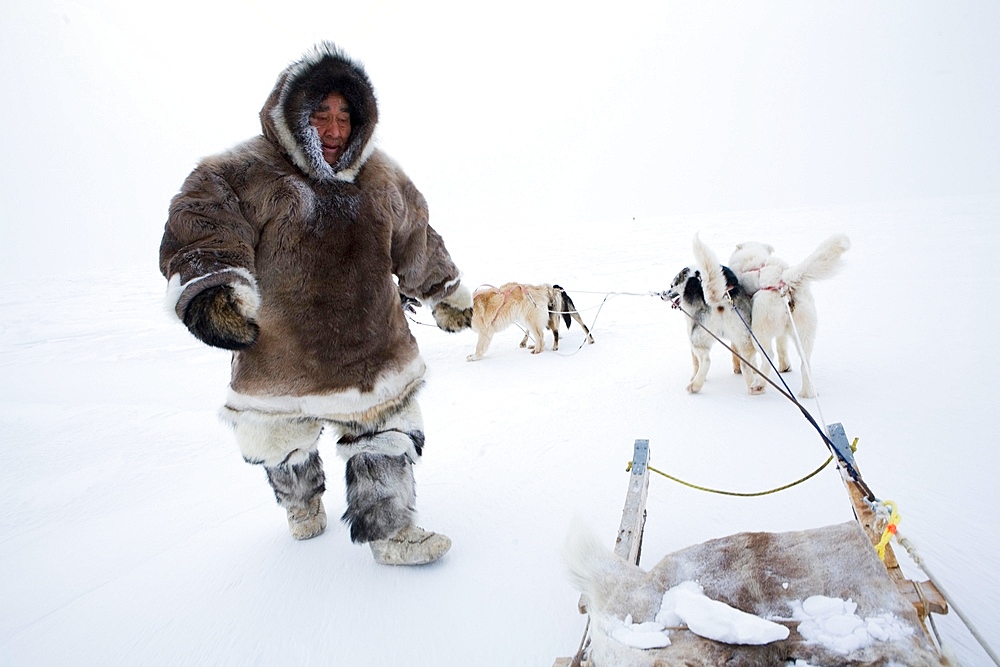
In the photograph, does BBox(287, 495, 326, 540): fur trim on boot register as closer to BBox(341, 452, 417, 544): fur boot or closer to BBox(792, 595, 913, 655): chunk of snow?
BBox(341, 452, 417, 544): fur boot

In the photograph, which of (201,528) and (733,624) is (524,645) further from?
(201,528)

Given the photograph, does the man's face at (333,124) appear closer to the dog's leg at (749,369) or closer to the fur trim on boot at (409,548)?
the fur trim on boot at (409,548)

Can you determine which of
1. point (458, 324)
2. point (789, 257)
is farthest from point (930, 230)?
point (458, 324)

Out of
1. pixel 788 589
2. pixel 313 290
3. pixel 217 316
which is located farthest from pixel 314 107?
pixel 788 589

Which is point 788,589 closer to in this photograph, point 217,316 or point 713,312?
point 217,316

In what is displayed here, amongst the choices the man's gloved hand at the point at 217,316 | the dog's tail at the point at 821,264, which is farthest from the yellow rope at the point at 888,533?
the dog's tail at the point at 821,264

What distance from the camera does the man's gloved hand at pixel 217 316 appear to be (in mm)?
1502

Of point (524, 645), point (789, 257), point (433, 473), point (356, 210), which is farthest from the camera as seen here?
point (789, 257)

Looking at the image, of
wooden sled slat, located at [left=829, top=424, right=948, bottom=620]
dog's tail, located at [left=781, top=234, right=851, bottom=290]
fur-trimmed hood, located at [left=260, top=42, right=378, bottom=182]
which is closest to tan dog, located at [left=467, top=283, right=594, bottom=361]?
dog's tail, located at [left=781, top=234, right=851, bottom=290]

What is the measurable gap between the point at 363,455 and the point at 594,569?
39.8 inches

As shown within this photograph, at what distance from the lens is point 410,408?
2.00m

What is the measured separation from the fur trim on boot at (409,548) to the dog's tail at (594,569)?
0.80 metres

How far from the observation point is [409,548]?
190 cm

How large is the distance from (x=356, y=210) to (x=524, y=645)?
4.92 feet
